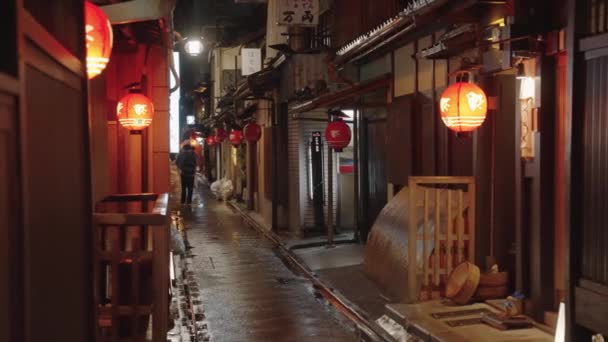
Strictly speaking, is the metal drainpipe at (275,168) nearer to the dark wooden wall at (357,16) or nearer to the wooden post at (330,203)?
the wooden post at (330,203)

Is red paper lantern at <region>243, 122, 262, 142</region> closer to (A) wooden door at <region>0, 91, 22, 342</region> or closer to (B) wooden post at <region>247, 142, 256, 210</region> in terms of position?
(B) wooden post at <region>247, 142, 256, 210</region>

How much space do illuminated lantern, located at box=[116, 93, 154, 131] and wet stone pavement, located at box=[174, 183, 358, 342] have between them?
413 cm

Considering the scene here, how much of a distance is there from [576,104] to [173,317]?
27.3 feet

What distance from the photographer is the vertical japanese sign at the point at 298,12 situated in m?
21.1

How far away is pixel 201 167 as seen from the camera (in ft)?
249

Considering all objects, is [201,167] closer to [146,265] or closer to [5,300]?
[146,265]

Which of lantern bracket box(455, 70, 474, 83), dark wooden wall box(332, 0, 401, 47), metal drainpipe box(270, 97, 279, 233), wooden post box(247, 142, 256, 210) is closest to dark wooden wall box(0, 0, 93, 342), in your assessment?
lantern bracket box(455, 70, 474, 83)

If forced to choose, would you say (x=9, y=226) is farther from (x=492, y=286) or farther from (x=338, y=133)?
(x=338, y=133)

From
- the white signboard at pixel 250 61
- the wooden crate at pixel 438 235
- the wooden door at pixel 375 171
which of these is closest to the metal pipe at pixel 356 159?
the wooden door at pixel 375 171

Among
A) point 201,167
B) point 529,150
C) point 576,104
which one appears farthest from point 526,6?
point 201,167

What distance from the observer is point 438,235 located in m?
12.5

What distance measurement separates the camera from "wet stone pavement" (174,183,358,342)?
12195mm

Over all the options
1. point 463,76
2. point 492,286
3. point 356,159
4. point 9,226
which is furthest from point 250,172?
point 9,226

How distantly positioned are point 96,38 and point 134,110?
21.7ft
